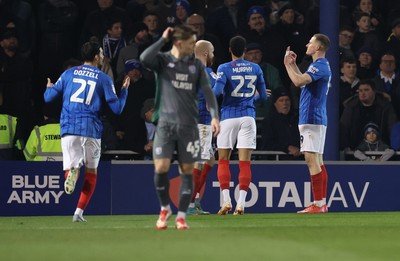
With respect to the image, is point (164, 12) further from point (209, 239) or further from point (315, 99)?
point (209, 239)

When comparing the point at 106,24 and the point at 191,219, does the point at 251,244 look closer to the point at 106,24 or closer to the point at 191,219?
the point at 191,219

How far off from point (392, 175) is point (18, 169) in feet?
18.0

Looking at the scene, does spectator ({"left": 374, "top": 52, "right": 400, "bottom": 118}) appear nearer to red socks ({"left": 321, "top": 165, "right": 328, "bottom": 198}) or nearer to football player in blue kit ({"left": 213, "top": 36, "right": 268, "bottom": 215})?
red socks ({"left": 321, "top": 165, "right": 328, "bottom": 198})

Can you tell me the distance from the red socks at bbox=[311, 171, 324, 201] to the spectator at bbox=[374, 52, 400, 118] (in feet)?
13.9

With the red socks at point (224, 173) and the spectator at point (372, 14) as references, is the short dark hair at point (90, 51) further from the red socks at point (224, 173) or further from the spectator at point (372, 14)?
the spectator at point (372, 14)

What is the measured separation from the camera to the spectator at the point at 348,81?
18359 mm

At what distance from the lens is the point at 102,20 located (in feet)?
59.3

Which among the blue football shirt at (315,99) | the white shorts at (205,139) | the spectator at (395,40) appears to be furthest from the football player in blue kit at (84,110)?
the spectator at (395,40)

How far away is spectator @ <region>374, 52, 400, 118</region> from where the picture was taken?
1838 cm

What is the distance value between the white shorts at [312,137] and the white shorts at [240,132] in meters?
0.74

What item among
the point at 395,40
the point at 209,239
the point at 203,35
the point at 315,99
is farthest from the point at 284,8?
the point at 209,239

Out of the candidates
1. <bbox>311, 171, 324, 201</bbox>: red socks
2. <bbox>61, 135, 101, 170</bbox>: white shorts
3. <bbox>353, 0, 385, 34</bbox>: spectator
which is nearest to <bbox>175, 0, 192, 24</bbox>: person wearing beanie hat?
<bbox>353, 0, 385, 34</bbox>: spectator

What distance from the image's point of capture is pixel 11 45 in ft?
56.7

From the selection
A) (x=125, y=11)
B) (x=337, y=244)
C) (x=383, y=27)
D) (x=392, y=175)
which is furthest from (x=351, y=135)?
(x=337, y=244)
